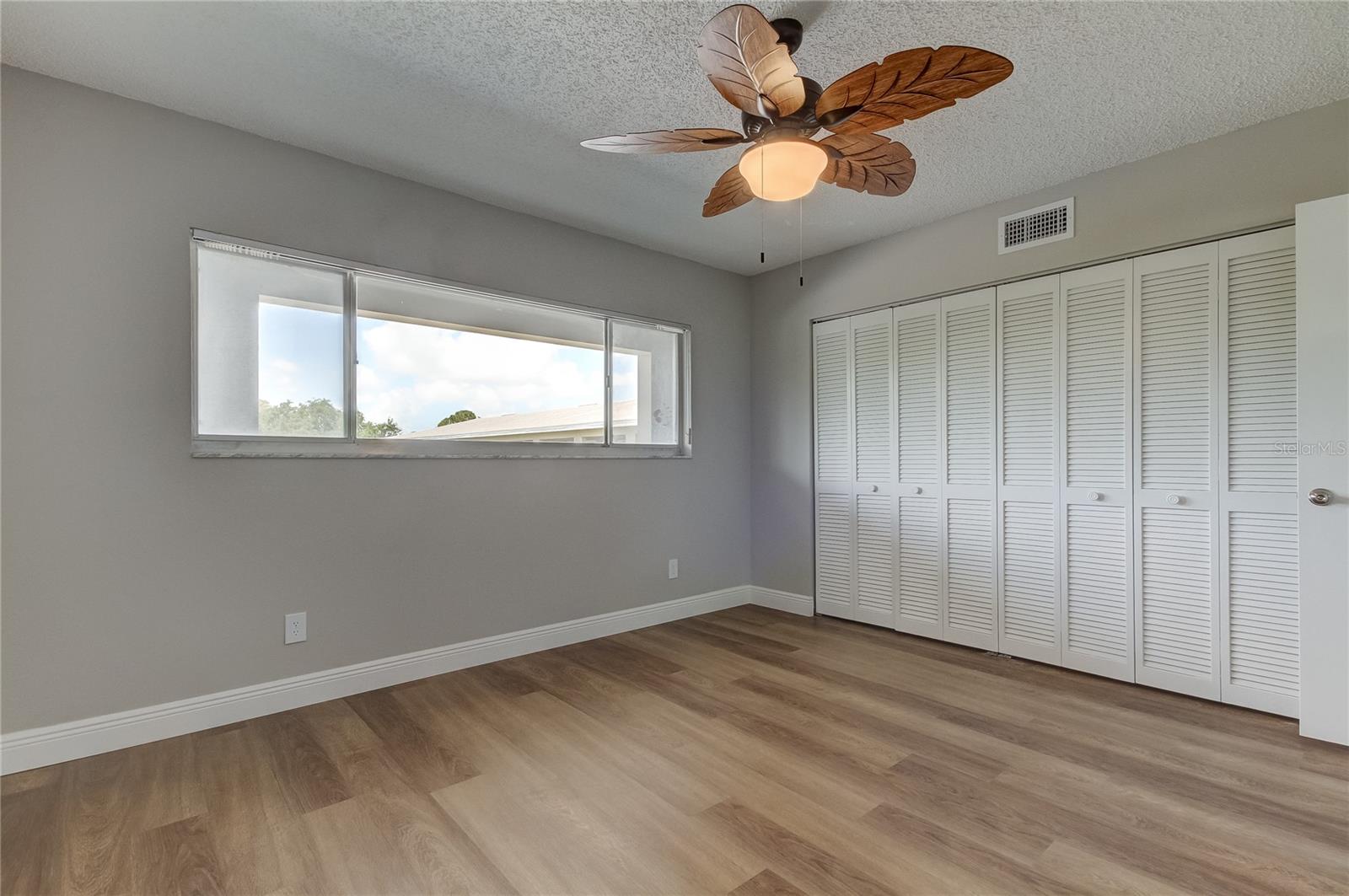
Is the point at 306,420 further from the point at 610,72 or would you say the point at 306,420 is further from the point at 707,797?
the point at 707,797

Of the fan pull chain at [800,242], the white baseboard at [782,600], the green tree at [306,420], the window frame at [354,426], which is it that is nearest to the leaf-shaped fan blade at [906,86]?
the fan pull chain at [800,242]

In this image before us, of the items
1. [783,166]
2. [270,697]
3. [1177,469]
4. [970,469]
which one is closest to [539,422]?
[270,697]

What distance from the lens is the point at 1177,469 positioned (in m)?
2.79

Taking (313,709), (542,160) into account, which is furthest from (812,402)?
(313,709)

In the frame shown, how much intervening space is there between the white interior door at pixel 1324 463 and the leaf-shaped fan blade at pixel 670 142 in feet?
7.47

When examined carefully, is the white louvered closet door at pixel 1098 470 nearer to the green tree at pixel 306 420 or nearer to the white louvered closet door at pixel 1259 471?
the white louvered closet door at pixel 1259 471

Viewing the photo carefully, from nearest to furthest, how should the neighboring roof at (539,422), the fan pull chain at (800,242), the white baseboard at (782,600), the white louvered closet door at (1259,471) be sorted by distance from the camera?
the white louvered closet door at (1259,471) < the neighboring roof at (539,422) < the fan pull chain at (800,242) < the white baseboard at (782,600)

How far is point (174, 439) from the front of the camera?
242 centimetres

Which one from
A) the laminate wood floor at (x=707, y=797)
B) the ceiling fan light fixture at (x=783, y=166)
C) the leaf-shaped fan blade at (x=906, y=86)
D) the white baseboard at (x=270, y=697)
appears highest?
the leaf-shaped fan blade at (x=906, y=86)

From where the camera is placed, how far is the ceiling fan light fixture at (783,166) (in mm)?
1856

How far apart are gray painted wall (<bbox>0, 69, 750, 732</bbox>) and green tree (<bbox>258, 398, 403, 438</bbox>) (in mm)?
148

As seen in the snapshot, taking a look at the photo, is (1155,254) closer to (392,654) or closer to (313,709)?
(392,654)

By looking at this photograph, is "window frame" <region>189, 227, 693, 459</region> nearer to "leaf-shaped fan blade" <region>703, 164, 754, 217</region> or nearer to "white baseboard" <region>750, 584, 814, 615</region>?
"white baseboard" <region>750, 584, 814, 615</region>

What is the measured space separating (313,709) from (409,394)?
4.82 feet
